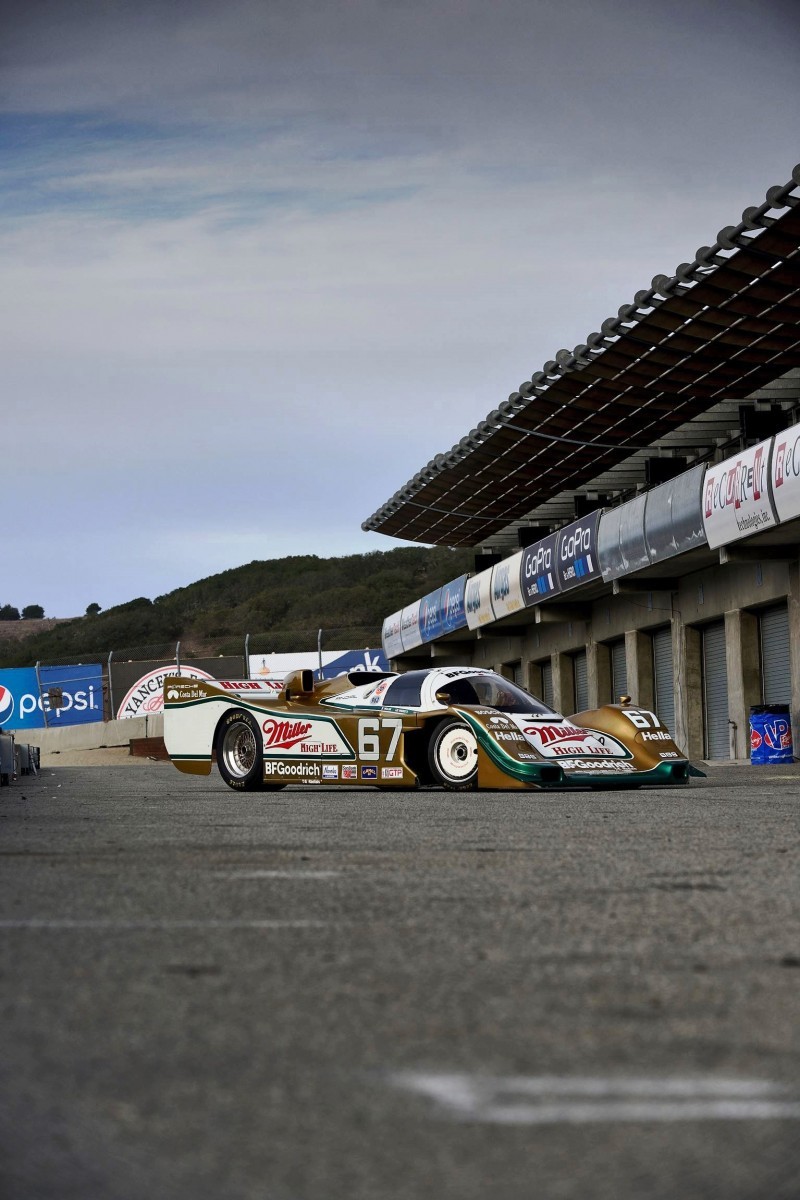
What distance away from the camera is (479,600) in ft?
123

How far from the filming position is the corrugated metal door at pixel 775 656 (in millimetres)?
26438

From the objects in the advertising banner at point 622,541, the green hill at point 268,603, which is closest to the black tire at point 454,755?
the advertising banner at point 622,541

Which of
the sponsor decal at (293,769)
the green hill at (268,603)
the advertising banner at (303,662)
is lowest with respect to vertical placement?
the sponsor decal at (293,769)

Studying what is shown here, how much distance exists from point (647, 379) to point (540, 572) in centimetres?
566

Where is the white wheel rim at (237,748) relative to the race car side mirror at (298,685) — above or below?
below

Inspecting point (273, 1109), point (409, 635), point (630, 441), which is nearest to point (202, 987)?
point (273, 1109)

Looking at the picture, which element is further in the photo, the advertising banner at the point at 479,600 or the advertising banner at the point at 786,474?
the advertising banner at the point at 479,600

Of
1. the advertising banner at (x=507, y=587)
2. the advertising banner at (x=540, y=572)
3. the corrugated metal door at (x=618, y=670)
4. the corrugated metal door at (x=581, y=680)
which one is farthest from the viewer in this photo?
the corrugated metal door at (x=581, y=680)

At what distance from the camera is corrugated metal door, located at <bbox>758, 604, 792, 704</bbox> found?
26.4 meters

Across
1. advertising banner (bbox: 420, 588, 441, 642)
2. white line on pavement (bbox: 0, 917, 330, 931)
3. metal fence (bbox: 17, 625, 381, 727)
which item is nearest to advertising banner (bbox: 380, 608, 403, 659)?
metal fence (bbox: 17, 625, 381, 727)

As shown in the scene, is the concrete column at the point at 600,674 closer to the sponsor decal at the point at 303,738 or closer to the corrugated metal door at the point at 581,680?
the corrugated metal door at the point at 581,680

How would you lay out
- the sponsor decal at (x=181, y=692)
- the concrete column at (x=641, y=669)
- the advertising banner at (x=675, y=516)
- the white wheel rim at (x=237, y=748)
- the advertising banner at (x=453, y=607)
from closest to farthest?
the white wheel rim at (x=237, y=748), the sponsor decal at (x=181, y=692), the advertising banner at (x=675, y=516), the concrete column at (x=641, y=669), the advertising banner at (x=453, y=607)

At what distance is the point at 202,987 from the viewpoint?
11.0ft

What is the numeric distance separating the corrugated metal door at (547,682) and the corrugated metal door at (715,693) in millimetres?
10194
